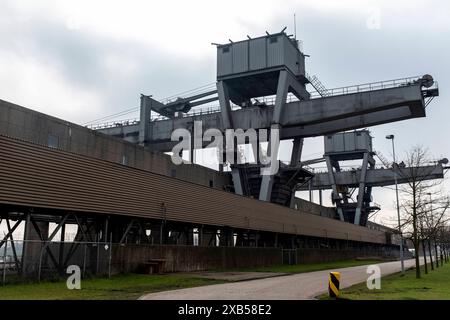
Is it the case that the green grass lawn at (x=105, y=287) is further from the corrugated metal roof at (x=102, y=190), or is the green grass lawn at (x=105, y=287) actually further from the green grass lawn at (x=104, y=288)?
the corrugated metal roof at (x=102, y=190)

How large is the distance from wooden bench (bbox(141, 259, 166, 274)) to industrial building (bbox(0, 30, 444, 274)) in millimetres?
584

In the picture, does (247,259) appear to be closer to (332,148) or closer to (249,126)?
(249,126)

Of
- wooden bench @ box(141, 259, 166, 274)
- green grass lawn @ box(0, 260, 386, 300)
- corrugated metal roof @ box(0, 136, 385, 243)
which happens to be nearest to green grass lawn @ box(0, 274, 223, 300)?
green grass lawn @ box(0, 260, 386, 300)

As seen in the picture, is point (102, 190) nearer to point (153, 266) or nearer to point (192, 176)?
point (153, 266)

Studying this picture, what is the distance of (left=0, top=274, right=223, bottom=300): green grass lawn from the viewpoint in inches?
681

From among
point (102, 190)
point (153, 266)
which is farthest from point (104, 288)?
point (153, 266)

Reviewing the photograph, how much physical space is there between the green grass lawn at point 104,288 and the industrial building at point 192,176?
2077mm

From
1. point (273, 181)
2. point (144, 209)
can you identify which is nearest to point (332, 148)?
point (273, 181)

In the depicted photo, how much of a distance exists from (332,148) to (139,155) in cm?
5613

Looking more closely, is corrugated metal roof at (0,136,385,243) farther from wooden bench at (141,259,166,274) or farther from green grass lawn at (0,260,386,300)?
green grass lawn at (0,260,386,300)

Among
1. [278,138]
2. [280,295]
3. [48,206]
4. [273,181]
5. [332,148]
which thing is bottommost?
[280,295]

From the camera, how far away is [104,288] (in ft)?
67.2

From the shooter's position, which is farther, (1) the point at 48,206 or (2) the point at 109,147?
(2) the point at 109,147
